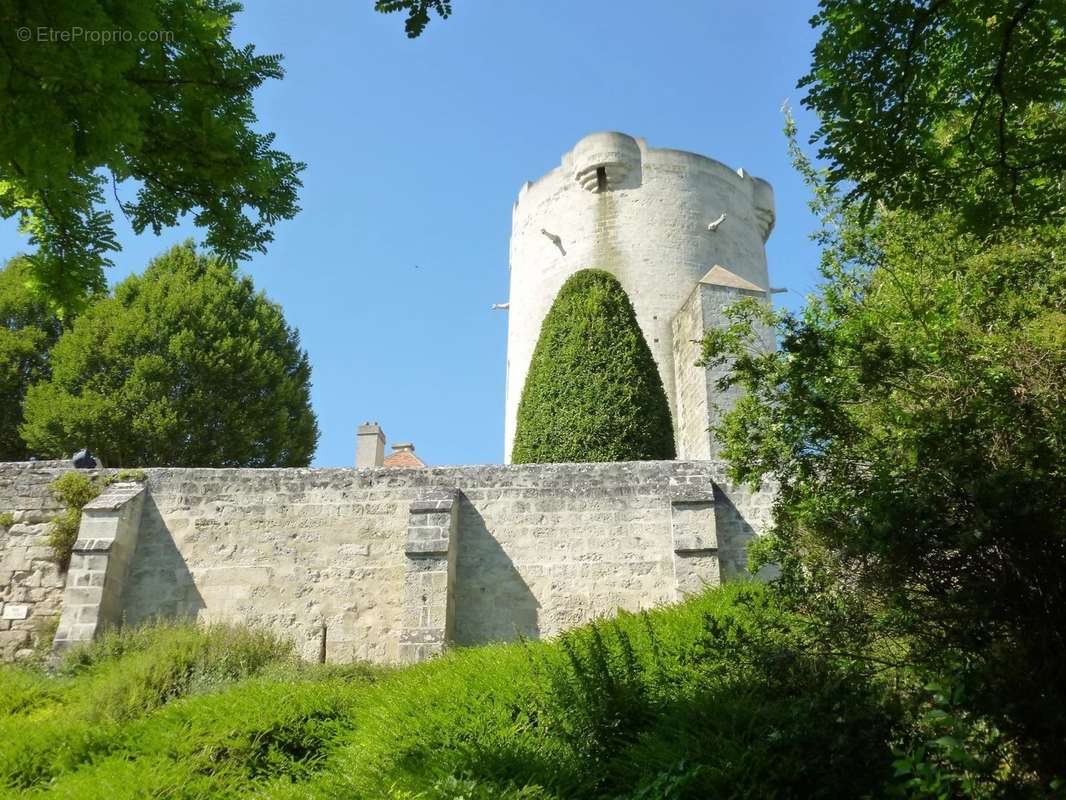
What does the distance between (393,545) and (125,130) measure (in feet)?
25.4

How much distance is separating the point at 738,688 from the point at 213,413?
47.8 ft

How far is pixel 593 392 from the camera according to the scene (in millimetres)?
14875

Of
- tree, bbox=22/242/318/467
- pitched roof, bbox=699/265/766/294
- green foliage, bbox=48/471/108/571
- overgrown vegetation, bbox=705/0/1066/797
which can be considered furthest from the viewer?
pitched roof, bbox=699/265/766/294

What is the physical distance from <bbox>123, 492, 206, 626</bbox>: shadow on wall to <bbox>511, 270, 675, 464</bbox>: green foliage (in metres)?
5.72

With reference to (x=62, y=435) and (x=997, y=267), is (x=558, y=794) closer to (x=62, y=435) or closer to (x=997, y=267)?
(x=997, y=267)

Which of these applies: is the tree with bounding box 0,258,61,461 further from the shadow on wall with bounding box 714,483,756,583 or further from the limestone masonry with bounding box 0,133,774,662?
the shadow on wall with bounding box 714,483,756,583

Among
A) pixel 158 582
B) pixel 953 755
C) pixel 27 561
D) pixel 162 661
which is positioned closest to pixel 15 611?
pixel 27 561

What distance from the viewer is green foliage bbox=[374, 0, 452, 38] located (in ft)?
13.5

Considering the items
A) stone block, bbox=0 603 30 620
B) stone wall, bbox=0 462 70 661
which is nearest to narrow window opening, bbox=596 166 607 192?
stone wall, bbox=0 462 70 661

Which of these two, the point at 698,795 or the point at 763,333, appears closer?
the point at 698,795

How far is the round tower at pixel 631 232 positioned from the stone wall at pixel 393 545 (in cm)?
856

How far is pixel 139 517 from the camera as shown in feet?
37.0

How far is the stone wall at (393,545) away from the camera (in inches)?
421

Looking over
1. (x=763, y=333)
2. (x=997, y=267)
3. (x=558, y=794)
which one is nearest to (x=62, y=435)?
(x=763, y=333)
